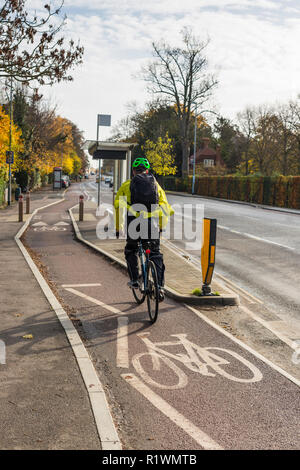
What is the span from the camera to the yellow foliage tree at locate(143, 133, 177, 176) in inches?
2712

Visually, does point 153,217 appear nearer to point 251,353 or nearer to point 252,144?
point 251,353

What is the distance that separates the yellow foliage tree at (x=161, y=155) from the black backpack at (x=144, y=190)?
2442 inches

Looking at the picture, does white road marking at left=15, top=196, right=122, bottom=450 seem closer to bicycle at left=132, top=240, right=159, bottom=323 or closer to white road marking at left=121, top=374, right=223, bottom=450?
white road marking at left=121, top=374, right=223, bottom=450

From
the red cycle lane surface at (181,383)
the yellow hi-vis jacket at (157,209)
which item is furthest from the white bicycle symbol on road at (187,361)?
the yellow hi-vis jacket at (157,209)

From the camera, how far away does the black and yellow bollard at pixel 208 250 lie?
7.60 m

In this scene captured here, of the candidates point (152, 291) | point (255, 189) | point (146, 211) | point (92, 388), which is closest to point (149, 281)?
point (152, 291)

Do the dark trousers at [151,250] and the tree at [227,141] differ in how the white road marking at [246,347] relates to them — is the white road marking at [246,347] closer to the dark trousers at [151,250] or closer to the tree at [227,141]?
the dark trousers at [151,250]

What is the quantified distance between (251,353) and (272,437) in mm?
1858

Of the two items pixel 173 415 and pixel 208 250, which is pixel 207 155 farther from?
pixel 173 415

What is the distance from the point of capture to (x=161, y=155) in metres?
70.2

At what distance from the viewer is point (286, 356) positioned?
5.61 metres

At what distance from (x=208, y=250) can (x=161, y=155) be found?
63439 mm

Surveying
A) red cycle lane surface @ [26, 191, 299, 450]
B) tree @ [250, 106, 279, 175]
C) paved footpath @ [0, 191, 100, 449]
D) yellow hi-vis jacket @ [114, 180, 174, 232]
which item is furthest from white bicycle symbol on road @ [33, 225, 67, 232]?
tree @ [250, 106, 279, 175]

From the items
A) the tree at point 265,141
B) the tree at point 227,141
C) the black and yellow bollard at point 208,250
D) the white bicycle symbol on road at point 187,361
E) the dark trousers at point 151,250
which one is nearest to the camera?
the white bicycle symbol on road at point 187,361
